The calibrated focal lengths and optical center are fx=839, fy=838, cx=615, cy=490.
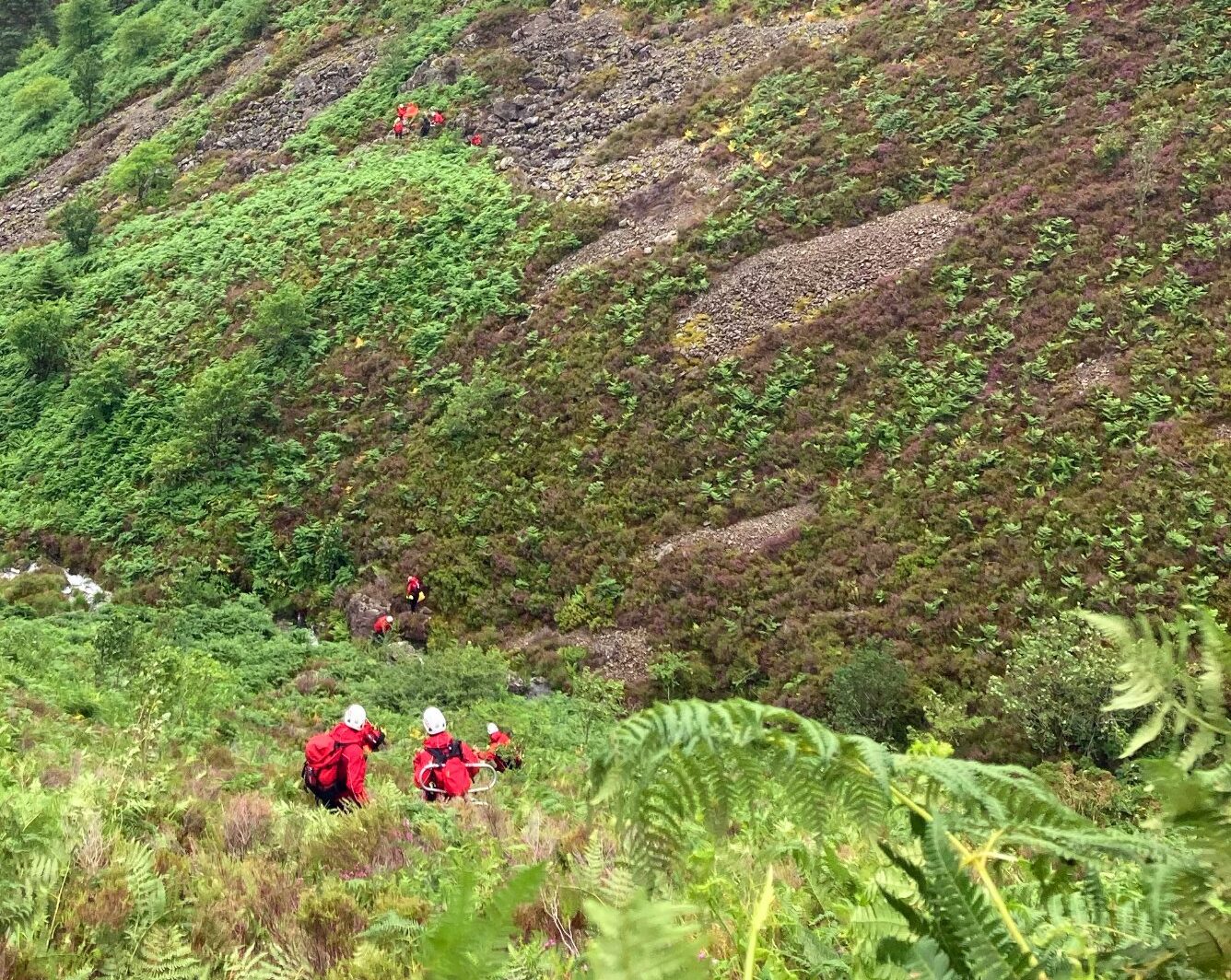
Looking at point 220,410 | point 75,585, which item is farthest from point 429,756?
point 220,410

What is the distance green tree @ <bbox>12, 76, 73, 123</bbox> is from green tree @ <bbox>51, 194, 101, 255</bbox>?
14.8 meters

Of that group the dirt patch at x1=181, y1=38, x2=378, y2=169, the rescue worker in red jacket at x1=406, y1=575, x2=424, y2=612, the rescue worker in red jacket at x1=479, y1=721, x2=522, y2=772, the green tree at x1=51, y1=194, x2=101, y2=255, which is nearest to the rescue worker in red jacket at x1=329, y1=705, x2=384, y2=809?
the rescue worker in red jacket at x1=479, y1=721, x2=522, y2=772

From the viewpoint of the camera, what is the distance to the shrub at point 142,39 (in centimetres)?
3953

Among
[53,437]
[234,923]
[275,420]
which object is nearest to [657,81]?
[275,420]

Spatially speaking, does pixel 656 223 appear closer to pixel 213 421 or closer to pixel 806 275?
pixel 806 275

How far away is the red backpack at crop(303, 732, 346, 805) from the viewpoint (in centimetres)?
543

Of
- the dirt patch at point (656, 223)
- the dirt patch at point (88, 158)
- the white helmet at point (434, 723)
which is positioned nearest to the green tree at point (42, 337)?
the dirt patch at point (88, 158)

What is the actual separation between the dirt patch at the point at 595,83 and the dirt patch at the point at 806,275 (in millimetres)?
5839

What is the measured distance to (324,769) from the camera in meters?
5.49

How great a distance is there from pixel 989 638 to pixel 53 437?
849 inches

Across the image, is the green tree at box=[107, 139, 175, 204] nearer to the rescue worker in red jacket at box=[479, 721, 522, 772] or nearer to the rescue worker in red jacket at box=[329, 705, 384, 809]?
the rescue worker in red jacket at box=[479, 721, 522, 772]

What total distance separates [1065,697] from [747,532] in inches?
252

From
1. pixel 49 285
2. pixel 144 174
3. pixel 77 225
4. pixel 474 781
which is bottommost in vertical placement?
pixel 474 781

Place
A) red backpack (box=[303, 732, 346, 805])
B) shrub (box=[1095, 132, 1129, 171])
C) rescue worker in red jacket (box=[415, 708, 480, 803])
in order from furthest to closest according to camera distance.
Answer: shrub (box=[1095, 132, 1129, 171])
rescue worker in red jacket (box=[415, 708, 480, 803])
red backpack (box=[303, 732, 346, 805])
